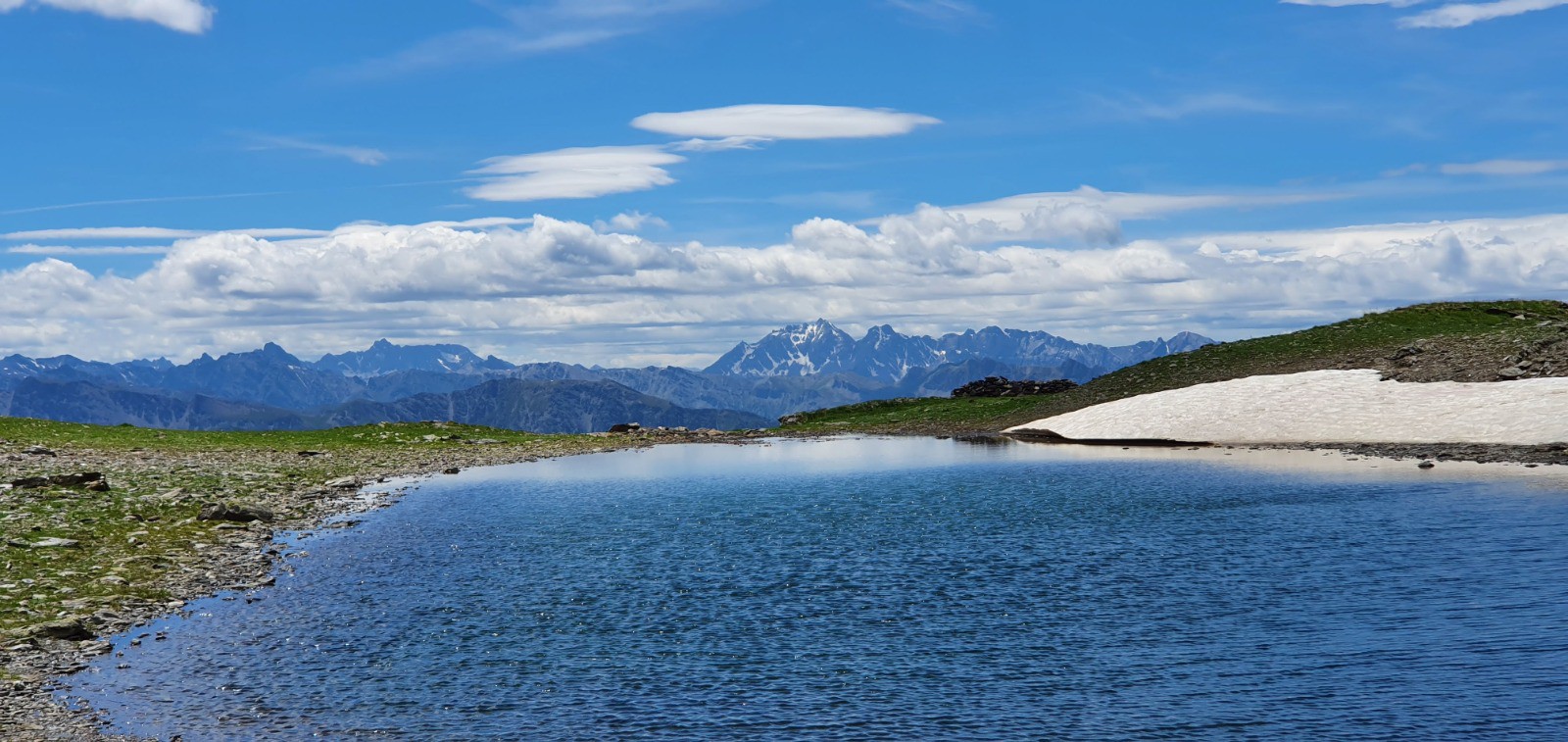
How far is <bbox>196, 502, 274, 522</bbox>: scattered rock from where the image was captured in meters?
47.6

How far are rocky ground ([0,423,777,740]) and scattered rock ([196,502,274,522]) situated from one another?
0.06 m

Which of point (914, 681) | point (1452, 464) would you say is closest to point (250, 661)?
point (914, 681)

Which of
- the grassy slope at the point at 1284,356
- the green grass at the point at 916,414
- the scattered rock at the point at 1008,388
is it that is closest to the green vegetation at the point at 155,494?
the green grass at the point at 916,414

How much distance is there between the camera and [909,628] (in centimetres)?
2831

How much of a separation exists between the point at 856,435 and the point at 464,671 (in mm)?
93642

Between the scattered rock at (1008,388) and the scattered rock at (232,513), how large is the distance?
8983cm

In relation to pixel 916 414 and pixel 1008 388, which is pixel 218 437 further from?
pixel 1008 388

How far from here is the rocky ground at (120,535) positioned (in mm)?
25641

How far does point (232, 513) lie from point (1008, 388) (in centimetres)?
10235

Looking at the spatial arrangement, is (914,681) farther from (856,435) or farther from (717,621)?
(856,435)

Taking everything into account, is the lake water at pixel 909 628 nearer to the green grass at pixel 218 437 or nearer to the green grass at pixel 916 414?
the green grass at pixel 218 437

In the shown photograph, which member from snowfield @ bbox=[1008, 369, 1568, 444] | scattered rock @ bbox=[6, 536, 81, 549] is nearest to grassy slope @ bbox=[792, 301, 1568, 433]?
snowfield @ bbox=[1008, 369, 1568, 444]

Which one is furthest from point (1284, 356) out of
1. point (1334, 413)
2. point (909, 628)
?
point (909, 628)

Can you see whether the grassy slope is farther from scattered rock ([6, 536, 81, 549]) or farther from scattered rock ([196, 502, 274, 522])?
scattered rock ([6, 536, 81, 549])
